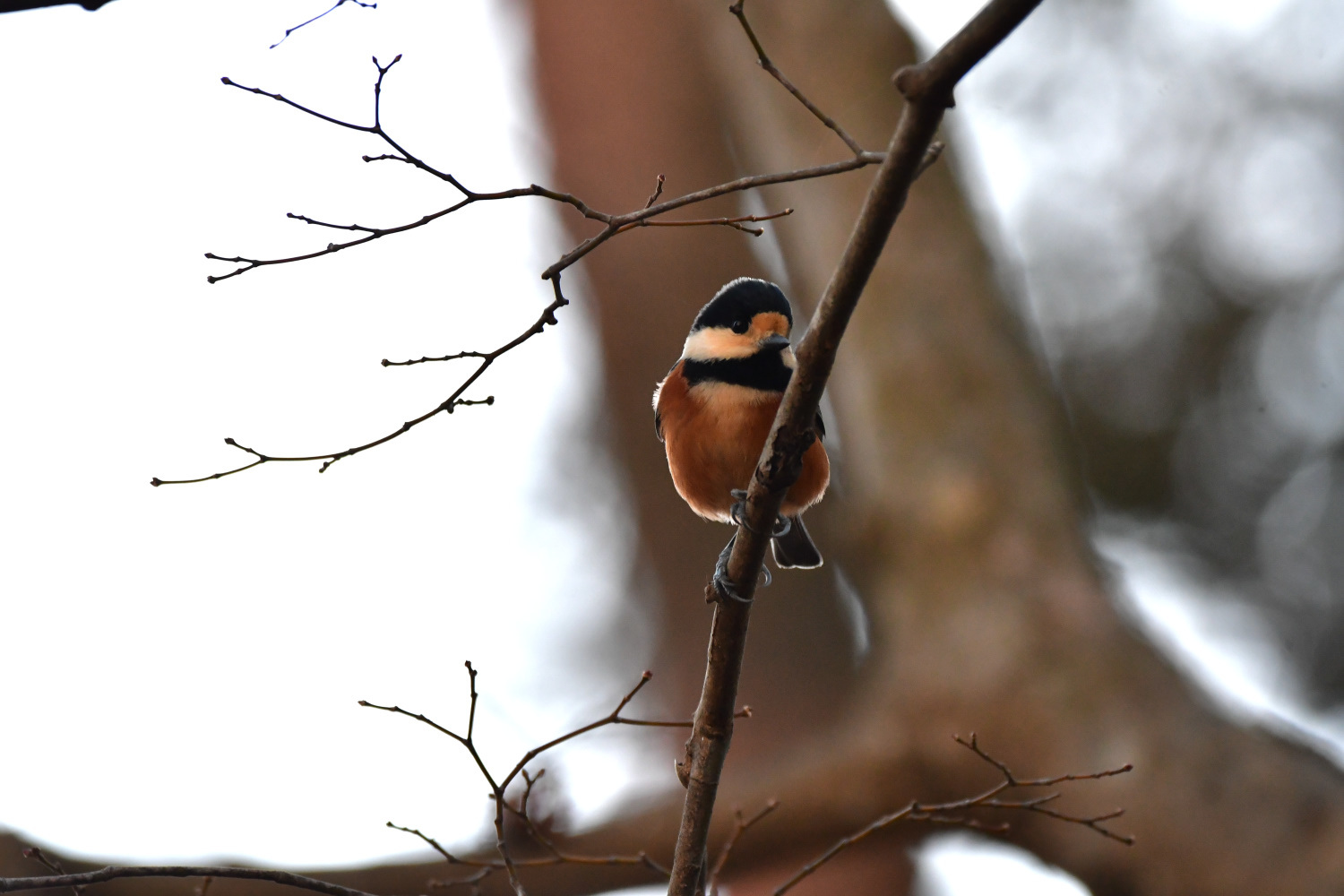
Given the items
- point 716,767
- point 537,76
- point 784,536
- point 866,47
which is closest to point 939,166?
point 866,47

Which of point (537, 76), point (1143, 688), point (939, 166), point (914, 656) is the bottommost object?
point (1143, 688)

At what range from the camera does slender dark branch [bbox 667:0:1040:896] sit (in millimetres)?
1785

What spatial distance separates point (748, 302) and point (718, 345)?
0.18 m

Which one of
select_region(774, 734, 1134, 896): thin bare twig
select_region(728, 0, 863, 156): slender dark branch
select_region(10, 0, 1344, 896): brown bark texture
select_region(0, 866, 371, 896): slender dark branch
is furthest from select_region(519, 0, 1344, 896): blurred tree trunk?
select_region(728, 0, 863, 156): slender dark branch

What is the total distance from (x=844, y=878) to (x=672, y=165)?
4.68m

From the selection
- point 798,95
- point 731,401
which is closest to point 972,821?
point 731,401

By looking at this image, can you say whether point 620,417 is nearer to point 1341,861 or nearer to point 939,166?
point 939,166

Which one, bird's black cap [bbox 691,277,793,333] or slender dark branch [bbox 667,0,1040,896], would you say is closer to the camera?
slender dark branch [bbox 667,0,1040,896]

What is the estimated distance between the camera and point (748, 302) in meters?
3.61

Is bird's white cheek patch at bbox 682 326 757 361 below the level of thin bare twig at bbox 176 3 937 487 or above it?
above

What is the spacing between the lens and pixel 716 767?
253 cm

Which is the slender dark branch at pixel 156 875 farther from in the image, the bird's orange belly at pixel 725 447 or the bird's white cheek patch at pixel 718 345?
the bird's white cheek patch at pixel 718 345

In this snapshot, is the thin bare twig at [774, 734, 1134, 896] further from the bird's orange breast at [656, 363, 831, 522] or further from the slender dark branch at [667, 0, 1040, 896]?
the bird's orange breast at [656, 363, 831, 522]

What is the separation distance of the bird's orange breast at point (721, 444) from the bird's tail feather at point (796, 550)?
564mm
